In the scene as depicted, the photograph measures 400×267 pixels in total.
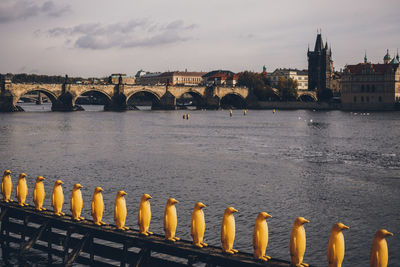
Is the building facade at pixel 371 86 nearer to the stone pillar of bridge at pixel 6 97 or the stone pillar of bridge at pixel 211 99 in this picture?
the stone pillar of bridge at pixel 211 99

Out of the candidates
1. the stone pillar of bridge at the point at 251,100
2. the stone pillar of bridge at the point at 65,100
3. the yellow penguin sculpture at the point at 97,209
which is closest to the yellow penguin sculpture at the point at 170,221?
the yellow penguin sculpture at the point at 97,209

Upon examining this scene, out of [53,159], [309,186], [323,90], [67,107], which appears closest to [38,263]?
[309,186]

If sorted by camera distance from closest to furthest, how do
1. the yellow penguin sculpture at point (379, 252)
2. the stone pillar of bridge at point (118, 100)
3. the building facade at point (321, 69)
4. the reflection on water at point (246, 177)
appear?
1. the yellow penguin sculpture at point (379, 252)
2. the reflection on water at point (246, 177)
3. the stone pillar of bridge at point (118, 100)
4. the building facade at point (321, 69)

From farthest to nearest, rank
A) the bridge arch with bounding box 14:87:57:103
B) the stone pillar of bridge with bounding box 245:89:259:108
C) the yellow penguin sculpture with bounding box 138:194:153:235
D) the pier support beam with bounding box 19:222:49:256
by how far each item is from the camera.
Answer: the stone pillar of bridge with bounding box 245:89:259:108 → the bridge arch with bounding box 14:87:57:103 → the pier support beam with bounding box 19:222:49:256 → the yellow penguin sculpture with bounding box 138:194:153:235

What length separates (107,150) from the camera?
154 ft

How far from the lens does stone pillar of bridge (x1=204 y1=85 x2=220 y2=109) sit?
164 metres

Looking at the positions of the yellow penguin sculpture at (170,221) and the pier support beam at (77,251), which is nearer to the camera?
the yellow penguin sculpture at (170,221)

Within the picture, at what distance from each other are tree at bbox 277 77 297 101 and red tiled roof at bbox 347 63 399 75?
20601 mm

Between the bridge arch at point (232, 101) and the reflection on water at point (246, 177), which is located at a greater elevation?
the bridge arch at point (232, 101)

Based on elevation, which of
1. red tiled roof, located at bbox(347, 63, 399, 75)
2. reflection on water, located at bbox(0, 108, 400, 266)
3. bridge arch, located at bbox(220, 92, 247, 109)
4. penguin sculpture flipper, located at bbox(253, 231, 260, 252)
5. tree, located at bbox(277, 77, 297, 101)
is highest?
red tiled roof, located at bbox(347, 63, 399, 75)

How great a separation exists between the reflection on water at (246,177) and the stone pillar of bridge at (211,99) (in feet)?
346

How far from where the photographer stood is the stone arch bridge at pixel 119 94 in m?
122

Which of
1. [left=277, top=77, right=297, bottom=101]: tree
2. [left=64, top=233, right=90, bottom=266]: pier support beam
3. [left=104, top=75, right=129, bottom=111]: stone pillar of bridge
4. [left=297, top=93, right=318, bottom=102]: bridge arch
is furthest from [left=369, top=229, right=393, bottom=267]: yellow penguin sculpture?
[left=297, top=93, right=318, bottom=102]: bridge arch

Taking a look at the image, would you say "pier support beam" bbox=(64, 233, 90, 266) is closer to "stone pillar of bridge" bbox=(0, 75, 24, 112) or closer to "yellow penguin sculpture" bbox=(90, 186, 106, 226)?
"yellow penguin sculpture" bbox=(90, 186, 106, 226)
